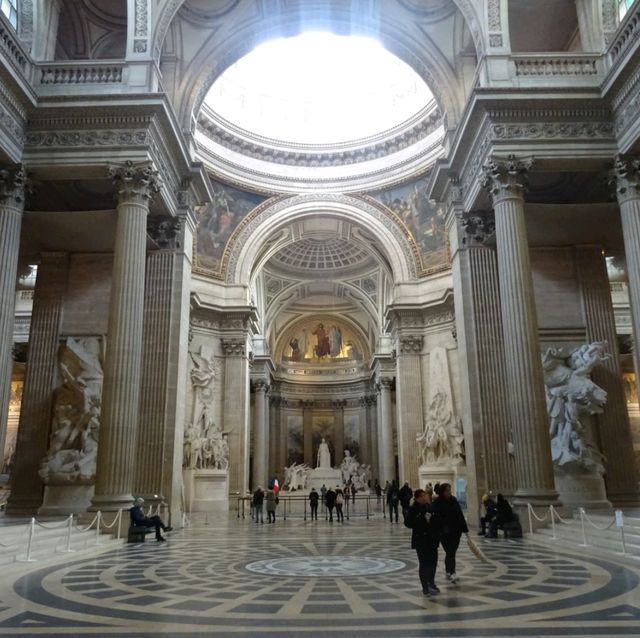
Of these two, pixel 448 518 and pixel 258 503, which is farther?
pixel 258 503

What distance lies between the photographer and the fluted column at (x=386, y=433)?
34344 mm

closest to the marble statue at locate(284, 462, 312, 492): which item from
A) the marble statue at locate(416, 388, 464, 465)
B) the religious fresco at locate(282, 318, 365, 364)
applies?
the religious fresco at locate(282, 318, 365, 364)

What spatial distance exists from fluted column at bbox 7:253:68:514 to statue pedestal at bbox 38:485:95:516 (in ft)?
2.66

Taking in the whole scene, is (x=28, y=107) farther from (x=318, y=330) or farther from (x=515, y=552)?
(x=318, y=330)

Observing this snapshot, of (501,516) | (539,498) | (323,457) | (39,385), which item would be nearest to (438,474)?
(501,516)

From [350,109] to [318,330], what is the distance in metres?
19.9

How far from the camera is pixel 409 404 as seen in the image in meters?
27.8

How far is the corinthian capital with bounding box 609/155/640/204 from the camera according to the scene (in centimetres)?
1220

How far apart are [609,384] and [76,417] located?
12450 millimetres

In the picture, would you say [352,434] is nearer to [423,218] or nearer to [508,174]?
[423,218]

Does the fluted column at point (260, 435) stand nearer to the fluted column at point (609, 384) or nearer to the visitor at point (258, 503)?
the visitor at point (258, 503)

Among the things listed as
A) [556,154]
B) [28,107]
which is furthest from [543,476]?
[28,107]

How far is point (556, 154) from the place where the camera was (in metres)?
13.0

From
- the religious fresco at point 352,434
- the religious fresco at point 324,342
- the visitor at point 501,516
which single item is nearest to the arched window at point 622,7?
the visitor at point 501,516
